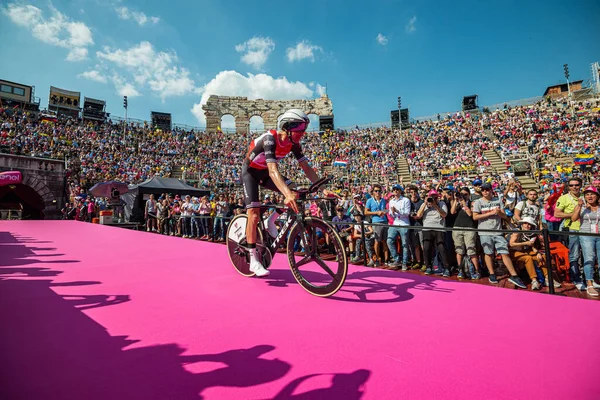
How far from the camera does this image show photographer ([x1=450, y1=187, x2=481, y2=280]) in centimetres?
486

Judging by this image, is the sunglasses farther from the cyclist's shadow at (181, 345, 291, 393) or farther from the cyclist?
the cyclist's shadow at (181, 345, 291, 393)

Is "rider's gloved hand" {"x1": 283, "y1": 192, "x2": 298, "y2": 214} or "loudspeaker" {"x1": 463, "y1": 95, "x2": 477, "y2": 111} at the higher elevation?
"loudspeaker" {"x1": 463, "y1": 95, "x2": 477, "y2": 111}

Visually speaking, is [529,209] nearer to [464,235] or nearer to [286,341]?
[464,235]

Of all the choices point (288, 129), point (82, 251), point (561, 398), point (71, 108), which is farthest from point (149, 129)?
point (561, 398)

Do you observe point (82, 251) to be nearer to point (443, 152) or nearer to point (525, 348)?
point (525, 348)

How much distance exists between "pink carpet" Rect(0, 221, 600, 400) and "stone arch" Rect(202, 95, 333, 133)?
47490mm

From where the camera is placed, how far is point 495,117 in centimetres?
3406

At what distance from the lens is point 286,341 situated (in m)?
1.84

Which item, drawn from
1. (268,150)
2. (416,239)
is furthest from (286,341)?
(416,239)

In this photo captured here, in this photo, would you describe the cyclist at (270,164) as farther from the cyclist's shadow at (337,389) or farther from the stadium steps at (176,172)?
the stadium steps at (176,172)

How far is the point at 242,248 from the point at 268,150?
4.30 feet

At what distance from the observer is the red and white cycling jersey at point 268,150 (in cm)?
300

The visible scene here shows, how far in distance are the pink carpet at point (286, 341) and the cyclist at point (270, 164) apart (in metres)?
0.59

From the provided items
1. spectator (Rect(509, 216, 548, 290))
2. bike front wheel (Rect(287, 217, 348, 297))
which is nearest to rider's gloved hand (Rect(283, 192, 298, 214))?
bike front wheel (Rect(287, 217, 348, 297))
